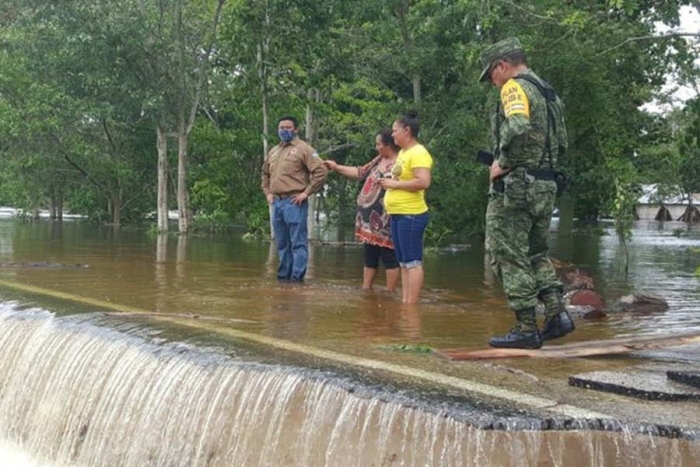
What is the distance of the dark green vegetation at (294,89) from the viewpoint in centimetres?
1625

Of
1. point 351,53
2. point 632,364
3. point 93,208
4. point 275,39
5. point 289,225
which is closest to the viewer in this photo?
point 632,364

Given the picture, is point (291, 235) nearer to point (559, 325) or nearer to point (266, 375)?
point (559, 325)

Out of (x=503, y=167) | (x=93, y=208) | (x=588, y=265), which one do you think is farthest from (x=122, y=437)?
(x=93, y=208)

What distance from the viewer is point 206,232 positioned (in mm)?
26875

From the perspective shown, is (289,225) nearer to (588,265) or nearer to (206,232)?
(588,265)

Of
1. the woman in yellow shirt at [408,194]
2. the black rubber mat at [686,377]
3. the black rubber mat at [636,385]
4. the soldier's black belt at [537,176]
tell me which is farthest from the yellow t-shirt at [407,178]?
the black rubber mat at [686,377]

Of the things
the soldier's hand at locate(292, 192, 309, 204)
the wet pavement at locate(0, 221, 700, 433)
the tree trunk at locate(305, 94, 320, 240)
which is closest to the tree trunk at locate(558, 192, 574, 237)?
the tree trunk at locate(305, 94, 320, 240)

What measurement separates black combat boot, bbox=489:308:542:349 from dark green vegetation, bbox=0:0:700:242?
19.2 feet

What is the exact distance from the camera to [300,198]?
9.64 metres

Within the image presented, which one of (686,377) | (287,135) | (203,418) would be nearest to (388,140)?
(287,135)

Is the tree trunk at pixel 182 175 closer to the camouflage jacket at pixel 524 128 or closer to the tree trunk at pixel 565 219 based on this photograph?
the tree trunk at pixel 565 219

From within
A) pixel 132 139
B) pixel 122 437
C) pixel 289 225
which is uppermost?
pixel 132 139

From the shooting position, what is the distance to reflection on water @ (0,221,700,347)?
6770mm

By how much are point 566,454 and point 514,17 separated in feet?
38.4
